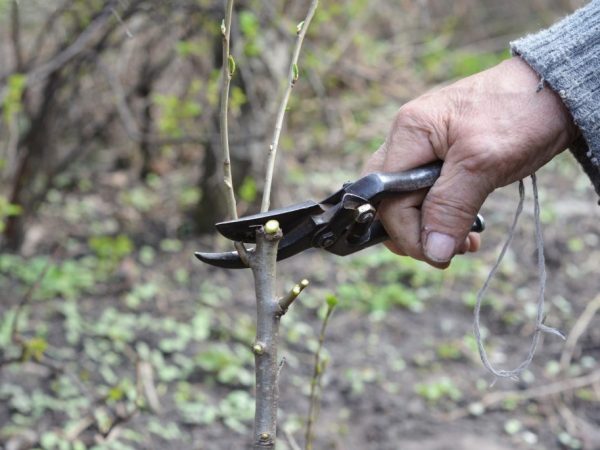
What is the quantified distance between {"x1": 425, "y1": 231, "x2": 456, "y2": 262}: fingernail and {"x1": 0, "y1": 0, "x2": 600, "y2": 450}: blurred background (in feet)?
3.34

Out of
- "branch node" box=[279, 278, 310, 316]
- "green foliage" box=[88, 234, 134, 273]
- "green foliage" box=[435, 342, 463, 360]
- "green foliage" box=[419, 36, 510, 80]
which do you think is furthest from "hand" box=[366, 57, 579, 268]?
"green foliage" box=[419, 36, 510, 80]

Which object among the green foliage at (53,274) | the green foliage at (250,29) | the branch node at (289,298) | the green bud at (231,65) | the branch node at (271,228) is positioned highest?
the green foliage at (250,29)

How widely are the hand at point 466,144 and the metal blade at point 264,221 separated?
10.1 inches

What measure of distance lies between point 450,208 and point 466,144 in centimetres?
16

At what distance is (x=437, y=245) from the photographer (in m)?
1.90

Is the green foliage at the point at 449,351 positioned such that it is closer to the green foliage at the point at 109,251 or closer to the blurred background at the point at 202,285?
the blurred background at the point at 202,285

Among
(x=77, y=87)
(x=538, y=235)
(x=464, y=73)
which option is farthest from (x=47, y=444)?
(x=464, y=73)

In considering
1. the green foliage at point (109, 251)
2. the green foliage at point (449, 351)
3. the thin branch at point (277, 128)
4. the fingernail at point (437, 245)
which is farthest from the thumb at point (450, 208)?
the green foliage at point (109, 251)

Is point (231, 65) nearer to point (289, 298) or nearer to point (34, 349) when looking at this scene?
point (289, 298)

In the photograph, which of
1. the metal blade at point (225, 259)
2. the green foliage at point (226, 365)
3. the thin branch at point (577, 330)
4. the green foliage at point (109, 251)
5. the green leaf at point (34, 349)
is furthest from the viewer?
the green foliage at point (109, 251)

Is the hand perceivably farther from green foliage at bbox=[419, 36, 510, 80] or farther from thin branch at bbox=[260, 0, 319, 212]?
green foliage at bbox=[419, 36, 510, 80]

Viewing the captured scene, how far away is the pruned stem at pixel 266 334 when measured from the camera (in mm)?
1527

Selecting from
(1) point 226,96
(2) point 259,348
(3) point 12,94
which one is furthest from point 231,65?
(3) point 12,94

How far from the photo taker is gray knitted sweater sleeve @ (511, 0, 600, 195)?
181cm
